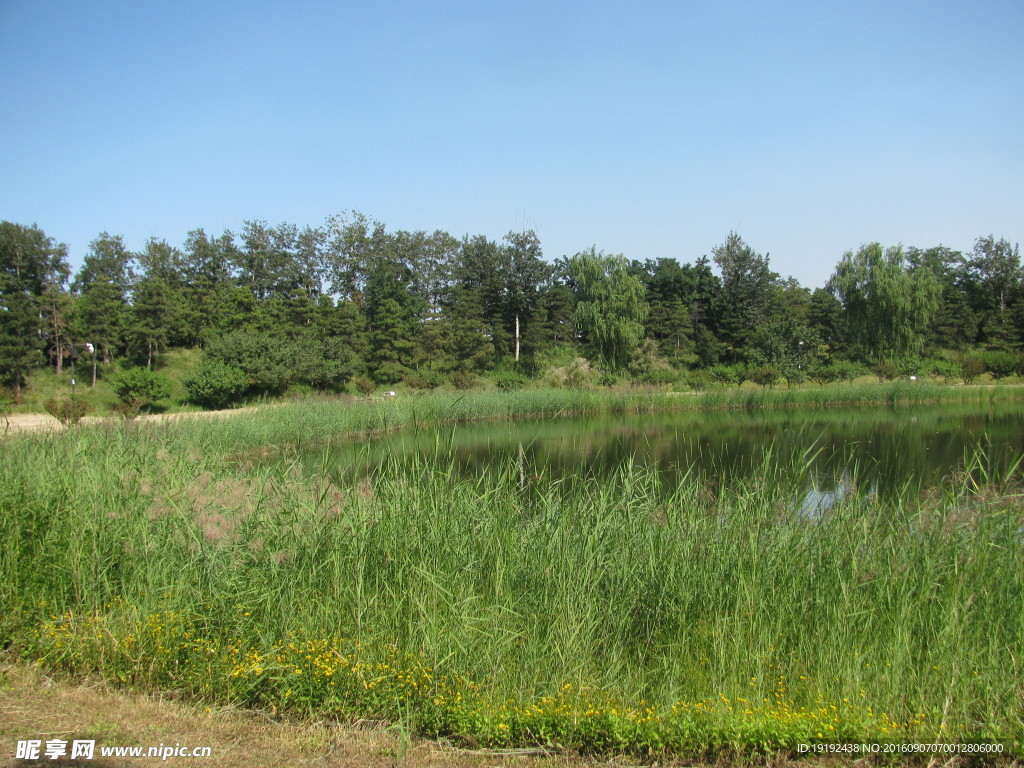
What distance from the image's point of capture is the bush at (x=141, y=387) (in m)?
21.7

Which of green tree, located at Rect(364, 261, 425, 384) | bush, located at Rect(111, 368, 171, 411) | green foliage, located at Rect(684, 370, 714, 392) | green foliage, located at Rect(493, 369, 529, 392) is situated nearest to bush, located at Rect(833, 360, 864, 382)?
green foliage, located at Rect(684, 370, 714, 392)

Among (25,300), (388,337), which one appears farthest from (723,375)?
(25,300)

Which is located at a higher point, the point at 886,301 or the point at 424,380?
the point at 886,301

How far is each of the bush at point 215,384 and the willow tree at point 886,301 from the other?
86.2 feet

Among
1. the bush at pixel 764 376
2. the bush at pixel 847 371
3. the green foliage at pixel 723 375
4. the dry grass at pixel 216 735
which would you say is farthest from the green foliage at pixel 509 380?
the dry grass at pixel 216 735

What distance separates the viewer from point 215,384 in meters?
22.0

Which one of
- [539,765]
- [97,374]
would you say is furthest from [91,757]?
[97,374]

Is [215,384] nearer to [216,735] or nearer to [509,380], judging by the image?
[509,380]

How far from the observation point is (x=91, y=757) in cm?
229

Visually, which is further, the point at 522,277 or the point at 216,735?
the point at 522,277

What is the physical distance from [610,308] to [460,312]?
23.0ft

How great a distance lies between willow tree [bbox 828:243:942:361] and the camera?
29.6m

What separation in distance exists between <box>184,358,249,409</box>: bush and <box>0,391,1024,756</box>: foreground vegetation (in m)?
18.6

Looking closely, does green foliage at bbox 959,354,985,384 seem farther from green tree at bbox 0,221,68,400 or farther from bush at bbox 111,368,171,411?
green tree at bbox 0,221,68,400
